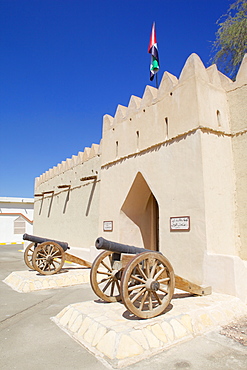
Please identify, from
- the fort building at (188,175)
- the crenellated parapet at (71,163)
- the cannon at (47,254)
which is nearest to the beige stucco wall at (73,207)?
the crenellated parapet at (71,163)

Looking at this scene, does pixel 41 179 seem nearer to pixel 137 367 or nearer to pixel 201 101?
pixel 201 101

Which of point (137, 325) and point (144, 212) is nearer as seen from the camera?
point (137, 325)

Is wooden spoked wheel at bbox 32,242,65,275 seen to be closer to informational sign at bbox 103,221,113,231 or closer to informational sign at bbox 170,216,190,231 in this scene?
informational sign at bbox 103,221,113,231

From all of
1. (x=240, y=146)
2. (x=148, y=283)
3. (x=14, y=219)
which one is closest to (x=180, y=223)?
(x=240, y=146)

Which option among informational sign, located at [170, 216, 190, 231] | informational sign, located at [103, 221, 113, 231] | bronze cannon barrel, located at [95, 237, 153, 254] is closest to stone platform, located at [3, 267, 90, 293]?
informational sign, located at [103, 221, 113, 231]

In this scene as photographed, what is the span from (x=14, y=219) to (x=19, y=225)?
0.70 m

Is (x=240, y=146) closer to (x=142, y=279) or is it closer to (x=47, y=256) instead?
(x=142, y=279)

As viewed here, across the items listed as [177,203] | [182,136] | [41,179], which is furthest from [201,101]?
[41,179]

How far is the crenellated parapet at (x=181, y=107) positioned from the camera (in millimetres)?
7004

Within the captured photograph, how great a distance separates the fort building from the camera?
650 centimetres

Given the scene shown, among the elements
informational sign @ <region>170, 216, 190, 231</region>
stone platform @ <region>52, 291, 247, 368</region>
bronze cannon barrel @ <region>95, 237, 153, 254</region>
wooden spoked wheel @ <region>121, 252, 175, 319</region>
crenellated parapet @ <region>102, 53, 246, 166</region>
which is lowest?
stone platform @ <region>52, 291, 247, 368</region>

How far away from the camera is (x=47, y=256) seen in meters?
8.63

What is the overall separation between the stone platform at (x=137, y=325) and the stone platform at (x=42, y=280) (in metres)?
2.59

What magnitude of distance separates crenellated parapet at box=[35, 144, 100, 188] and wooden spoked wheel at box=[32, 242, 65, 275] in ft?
13.9
